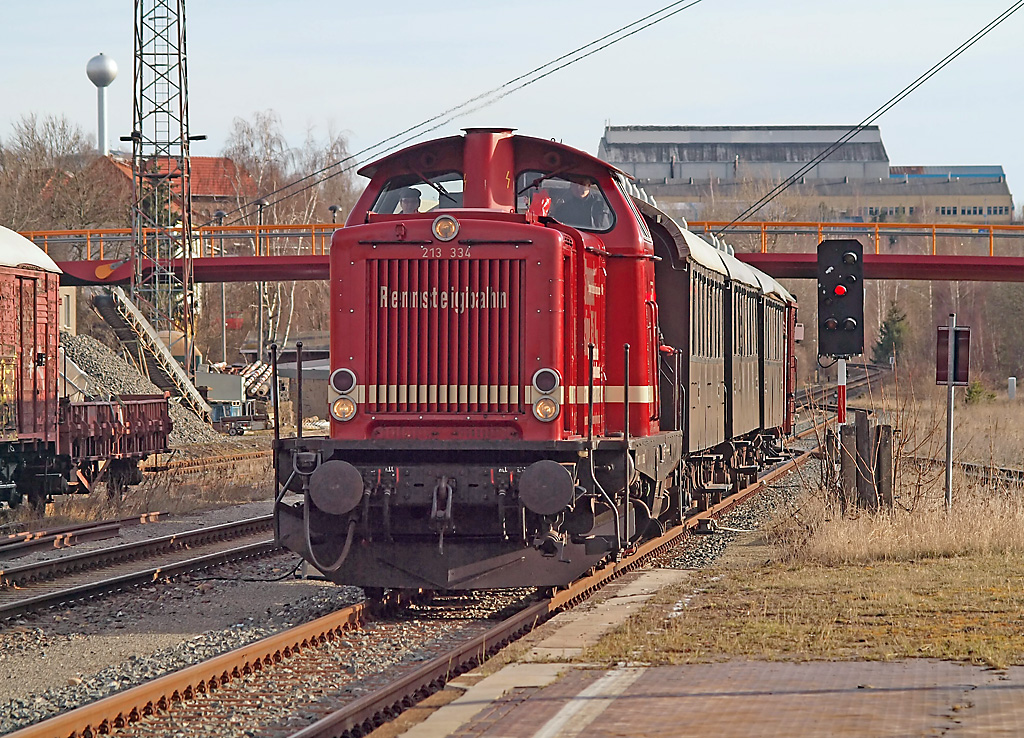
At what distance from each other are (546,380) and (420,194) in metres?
2.13

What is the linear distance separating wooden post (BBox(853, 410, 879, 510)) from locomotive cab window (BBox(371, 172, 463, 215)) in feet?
21.3

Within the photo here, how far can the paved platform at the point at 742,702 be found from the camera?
20.4 ft

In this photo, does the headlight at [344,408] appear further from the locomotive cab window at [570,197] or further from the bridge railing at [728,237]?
the bridge railing at [728,237]

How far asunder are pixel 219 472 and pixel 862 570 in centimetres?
1707

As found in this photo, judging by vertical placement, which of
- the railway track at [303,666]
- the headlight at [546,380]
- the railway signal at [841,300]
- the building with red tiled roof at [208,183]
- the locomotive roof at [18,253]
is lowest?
the railway track at [303,666]

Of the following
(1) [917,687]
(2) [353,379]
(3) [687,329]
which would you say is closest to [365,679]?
(2) [353,379]

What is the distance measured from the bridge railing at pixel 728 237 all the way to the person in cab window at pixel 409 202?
19900 mm

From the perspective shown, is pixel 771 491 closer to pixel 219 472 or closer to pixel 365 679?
pixel 219 472

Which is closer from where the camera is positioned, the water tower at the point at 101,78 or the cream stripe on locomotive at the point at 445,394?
the cream stripe on locomotive at the point at 445,394

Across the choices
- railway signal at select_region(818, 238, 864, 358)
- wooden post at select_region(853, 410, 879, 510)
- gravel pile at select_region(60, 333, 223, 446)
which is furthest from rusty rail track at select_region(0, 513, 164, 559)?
gravel pile at select_region(60, 333, 223, 446)

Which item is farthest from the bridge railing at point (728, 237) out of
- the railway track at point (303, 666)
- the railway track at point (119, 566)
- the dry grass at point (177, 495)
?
the railway track at point (303, 666)

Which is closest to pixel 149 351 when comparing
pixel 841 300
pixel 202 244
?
pixel 202 244

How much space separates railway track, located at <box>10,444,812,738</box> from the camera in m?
6.63

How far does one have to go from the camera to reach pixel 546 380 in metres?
9.69
